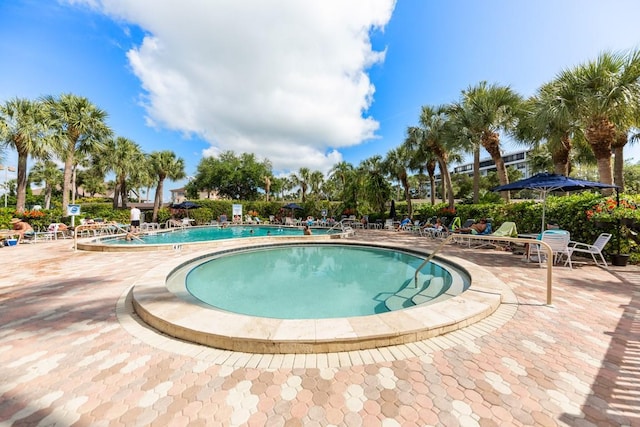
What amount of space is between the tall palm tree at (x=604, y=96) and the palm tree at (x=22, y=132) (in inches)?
1005

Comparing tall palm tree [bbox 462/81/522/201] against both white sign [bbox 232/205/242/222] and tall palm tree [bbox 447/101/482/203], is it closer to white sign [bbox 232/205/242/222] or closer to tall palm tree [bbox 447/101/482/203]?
tall palm tree [bbox 447/101/482/203]

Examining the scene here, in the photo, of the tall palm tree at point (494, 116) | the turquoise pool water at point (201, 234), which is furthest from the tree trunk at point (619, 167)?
the turquoise pool water at point (201, 234)

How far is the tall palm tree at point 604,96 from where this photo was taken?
7707mm

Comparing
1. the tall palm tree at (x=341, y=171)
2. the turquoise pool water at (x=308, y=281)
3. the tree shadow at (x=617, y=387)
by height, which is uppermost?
the tall palm tree at (x=341, y=171)

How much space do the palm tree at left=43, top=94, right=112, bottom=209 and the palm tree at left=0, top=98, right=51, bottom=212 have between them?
75cm

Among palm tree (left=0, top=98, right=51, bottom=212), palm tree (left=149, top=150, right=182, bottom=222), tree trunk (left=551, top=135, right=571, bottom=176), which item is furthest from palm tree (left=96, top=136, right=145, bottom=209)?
tree trunk (left=551, top=135, right=571, bottom=176)

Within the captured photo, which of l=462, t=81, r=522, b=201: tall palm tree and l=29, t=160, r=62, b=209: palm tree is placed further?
l=29, t=160, r=62, b=209: palm tree

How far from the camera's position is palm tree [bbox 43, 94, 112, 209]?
50.2ft

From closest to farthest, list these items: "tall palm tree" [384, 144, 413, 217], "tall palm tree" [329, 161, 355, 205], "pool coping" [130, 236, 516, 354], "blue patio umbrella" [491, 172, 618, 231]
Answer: "pool coping" [130, 236, 516, 354], "blue patio umbrella" [491, 172, 618, 231], "tall palm tree" [384, 144, 413, 217], "tall palm tree" [329, 161, 355, 205]

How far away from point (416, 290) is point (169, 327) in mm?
4841

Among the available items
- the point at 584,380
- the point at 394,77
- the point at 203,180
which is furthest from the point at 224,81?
the point at 203,180

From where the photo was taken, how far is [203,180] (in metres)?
37.5

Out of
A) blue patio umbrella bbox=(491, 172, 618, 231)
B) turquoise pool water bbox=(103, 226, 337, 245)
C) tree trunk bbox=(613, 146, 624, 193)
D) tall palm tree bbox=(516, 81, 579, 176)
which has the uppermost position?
tall palm tree bbox=(516, 81, 579, 176)

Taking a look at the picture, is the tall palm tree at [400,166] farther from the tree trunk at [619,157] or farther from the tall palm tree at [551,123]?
the tree trunk at [619,157]
